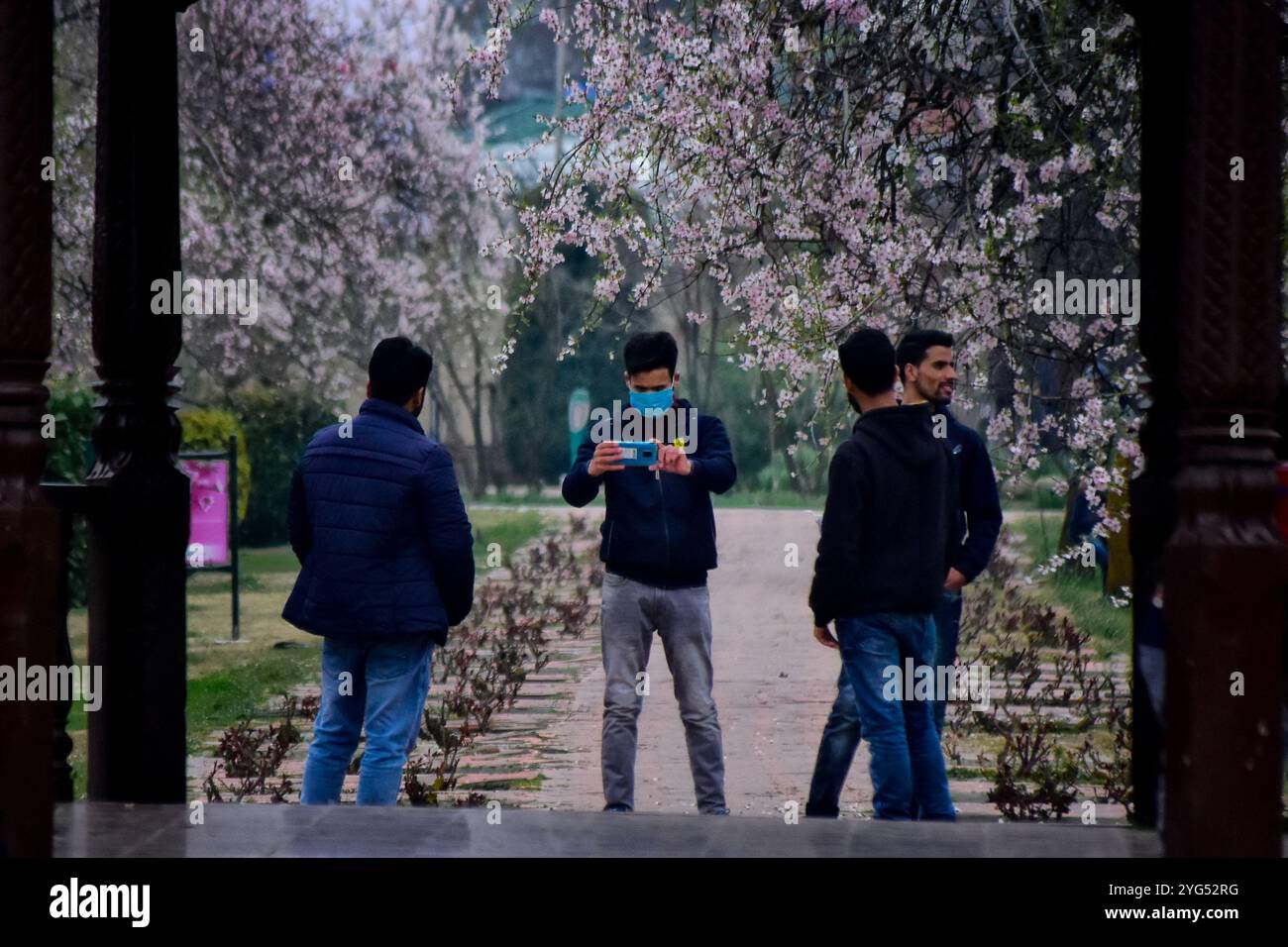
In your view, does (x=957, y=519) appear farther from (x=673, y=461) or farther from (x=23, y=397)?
(x=23, y=397)

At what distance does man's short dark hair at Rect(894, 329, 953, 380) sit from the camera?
271 inches

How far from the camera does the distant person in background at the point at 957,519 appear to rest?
22.3ft

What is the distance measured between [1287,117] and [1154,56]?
4066mm

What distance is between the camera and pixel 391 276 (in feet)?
90.2

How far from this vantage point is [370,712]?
619 cm

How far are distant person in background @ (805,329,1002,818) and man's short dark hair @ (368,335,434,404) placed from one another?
1.85 m

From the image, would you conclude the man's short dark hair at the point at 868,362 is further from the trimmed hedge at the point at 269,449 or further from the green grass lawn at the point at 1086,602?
the trimmed hedge at the point at 269,449

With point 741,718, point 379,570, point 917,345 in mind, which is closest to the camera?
point 379,570

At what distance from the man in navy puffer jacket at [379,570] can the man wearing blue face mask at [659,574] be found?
728 mm

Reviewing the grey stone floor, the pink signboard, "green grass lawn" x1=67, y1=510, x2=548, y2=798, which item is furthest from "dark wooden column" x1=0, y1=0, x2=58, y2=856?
the pink signboard

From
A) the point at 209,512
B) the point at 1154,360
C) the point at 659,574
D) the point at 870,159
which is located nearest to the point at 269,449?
the point at 209,512

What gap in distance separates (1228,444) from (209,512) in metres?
10.1

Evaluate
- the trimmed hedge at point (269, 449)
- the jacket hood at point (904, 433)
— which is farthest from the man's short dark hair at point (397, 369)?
the trimmed hedge at point (269, 449)

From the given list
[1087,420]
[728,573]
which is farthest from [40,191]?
[728,573]
